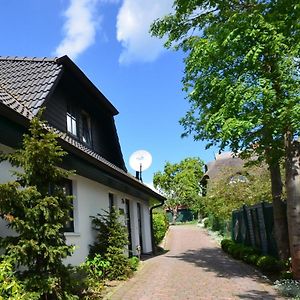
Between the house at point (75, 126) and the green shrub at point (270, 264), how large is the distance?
4229 millimetres

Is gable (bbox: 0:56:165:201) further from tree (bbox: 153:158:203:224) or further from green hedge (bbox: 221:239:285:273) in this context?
tree (bbox: 153:158:203:224)

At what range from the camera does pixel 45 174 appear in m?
6.30

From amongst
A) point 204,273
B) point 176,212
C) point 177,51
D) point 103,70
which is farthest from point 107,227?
point 176,212

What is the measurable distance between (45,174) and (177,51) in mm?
6988

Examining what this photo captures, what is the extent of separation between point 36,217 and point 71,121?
19.7ft

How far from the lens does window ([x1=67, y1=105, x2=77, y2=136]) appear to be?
11.4 metres

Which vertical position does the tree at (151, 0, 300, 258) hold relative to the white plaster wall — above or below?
above

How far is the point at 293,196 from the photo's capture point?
9438mm

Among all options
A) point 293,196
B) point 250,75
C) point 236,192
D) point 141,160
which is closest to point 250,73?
point 250,75

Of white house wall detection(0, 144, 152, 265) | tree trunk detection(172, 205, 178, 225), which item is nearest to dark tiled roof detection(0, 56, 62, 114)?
white house wall detection(0, 144, 152, 265)

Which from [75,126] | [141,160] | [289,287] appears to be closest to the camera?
[289,287]

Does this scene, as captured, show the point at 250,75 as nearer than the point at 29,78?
Yes

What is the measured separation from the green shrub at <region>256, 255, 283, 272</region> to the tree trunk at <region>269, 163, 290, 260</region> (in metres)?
0.23

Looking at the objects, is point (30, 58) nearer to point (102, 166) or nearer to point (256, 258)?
point (102, 166)
